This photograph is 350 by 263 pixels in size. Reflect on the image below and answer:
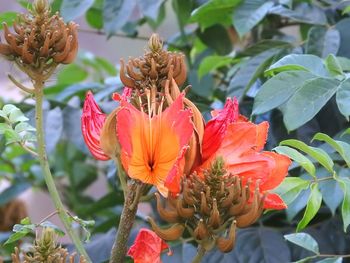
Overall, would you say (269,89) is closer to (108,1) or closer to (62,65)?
(62,65)

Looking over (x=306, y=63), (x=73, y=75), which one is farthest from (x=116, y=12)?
(x=73, y=75)

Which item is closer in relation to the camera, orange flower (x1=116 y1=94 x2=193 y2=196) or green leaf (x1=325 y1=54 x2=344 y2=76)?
orange flower (x1=116 y1=94 x2=193 y2=196)

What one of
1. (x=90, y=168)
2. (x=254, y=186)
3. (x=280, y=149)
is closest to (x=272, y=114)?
(x=280, y=149)

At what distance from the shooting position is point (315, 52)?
1.04 m

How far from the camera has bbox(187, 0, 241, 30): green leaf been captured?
3.61 feet

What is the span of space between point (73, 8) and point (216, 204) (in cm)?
67

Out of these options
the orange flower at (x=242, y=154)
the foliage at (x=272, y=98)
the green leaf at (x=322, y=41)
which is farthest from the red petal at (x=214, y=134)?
the green leaf at (x=322, y=41)

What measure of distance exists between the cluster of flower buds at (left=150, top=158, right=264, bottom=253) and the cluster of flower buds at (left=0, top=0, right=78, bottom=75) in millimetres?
154

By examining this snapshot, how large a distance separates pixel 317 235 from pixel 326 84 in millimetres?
298

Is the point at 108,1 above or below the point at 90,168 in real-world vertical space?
above

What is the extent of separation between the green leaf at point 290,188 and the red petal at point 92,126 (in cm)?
18

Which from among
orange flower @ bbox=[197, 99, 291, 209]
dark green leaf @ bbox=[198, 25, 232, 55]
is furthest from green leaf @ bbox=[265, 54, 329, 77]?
dark green leaf @ bbox=[198, 25, 232, 55]

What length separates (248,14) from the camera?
1.09 m

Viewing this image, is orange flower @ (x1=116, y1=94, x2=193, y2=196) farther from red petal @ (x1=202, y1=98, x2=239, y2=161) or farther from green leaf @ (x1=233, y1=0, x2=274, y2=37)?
green leaf @ (x1=233, y1=0, x2=274, y2=37)
